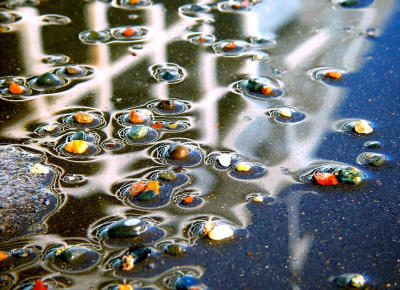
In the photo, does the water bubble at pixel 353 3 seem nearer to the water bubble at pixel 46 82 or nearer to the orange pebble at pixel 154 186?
the water bubble at pixel 46 82

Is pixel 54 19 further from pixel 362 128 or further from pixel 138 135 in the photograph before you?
pixel 362 128

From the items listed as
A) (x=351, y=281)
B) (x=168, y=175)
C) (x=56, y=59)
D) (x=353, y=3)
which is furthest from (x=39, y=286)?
(x=353, y=3)

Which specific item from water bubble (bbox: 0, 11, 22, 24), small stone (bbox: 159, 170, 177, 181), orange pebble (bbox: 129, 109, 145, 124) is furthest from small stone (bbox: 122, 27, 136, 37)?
small stone (bbox: 159, 170, 177, 181)

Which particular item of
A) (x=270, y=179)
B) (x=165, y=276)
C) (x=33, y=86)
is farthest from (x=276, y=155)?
(x=33, y=86)

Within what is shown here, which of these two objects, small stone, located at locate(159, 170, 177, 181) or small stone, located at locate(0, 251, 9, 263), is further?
small stone, located at locate(159, 170, 177, 181)

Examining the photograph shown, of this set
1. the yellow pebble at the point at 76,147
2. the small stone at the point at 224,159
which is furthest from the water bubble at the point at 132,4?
the small stone at the point at 224,159

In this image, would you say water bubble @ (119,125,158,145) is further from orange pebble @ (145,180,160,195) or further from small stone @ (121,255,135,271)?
small stone @ (121,255,135,271)
